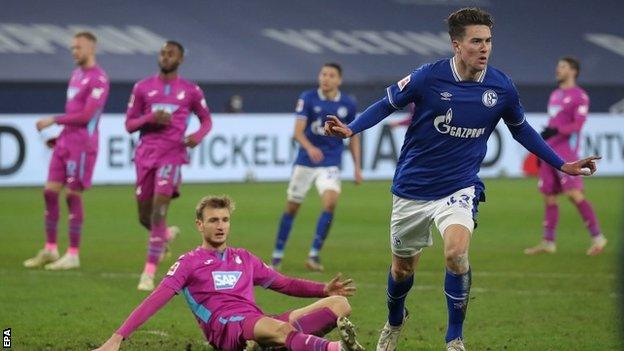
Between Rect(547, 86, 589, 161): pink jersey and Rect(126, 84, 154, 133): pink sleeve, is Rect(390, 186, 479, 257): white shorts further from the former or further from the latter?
Rect(547, 86, 589, 161): pink jersey

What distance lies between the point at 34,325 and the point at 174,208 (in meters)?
10.8

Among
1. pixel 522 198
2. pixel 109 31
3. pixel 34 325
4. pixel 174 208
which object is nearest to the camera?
pixel 34 325

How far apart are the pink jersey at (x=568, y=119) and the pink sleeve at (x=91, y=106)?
5515mm

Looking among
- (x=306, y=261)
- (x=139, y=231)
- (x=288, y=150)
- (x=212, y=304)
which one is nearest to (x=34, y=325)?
(x=212, y=304)

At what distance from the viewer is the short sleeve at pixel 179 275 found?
25.3 feet

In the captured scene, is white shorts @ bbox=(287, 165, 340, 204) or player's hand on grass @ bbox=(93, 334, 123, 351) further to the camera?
white shorts @ bbox=(287, 165, 340, 204)

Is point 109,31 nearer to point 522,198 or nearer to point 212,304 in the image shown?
point 522,198

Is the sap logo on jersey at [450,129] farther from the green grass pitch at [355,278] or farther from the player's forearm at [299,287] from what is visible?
the green grass pitch at [355,278]

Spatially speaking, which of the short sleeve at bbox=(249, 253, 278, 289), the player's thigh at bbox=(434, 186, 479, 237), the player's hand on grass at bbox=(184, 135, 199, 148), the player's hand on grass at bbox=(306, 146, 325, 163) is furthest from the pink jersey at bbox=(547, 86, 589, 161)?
the short sleeve at bbox=(249, 253, 278, 289)

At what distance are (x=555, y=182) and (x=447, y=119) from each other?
24.2 ft

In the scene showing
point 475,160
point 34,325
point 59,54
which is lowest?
point 34,325

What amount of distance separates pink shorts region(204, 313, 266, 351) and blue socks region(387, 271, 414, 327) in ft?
3.98

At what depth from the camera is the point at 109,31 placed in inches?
1302

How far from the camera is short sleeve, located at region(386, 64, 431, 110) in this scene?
8.30 metres
